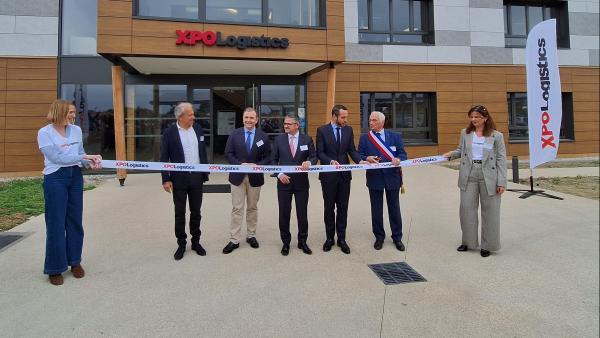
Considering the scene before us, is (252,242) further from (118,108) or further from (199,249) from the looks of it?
(118,108)

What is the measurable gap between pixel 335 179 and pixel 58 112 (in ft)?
9.84

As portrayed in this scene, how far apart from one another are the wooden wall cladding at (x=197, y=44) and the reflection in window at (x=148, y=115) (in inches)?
113

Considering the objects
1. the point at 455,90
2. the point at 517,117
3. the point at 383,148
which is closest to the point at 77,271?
the point at 383,148

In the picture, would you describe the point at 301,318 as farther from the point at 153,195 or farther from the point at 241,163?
the point at 153,195

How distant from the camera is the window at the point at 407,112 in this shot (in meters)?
14.7

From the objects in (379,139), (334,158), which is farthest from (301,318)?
(379,139)

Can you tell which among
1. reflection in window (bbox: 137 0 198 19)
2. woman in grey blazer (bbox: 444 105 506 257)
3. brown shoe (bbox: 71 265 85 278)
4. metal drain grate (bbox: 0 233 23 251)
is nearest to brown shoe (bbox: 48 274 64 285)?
brown shoe (bbox: 71 265 85 278)

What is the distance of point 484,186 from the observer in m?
4.60

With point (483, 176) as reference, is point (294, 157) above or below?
above

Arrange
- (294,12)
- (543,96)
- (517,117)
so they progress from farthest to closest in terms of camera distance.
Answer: (517,117) → (294,12) → (543,96)

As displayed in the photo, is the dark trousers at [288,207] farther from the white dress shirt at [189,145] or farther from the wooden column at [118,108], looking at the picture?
the wooden column at [118,108]

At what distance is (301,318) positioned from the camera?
3.10 m

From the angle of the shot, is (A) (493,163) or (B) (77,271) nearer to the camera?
(B) (77,271)

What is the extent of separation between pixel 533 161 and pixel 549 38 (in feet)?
8.54
